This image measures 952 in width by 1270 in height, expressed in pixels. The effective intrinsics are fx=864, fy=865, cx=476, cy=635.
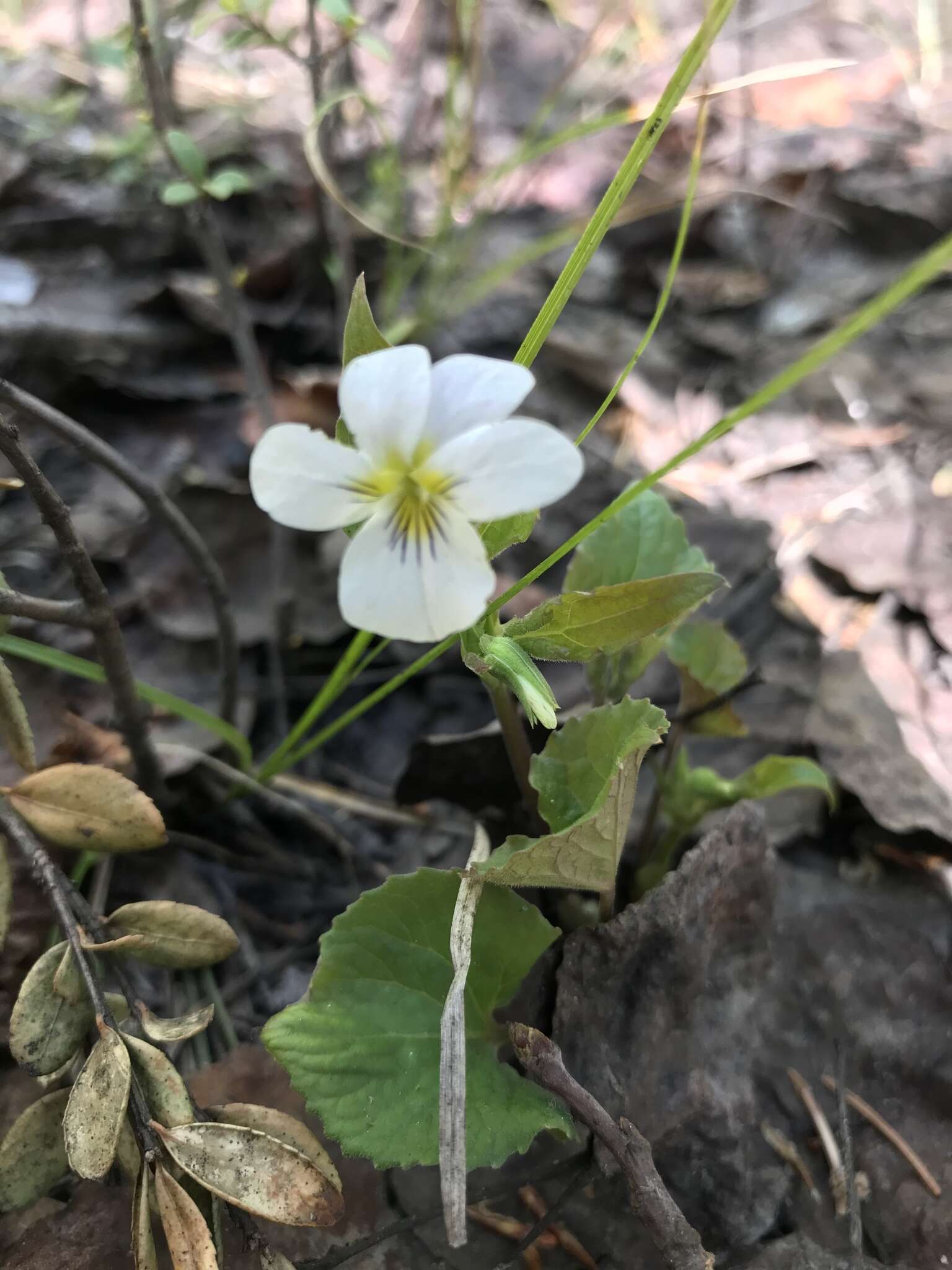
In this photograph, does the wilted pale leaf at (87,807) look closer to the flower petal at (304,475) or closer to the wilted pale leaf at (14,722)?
the wilted pale leaf at (14,722)

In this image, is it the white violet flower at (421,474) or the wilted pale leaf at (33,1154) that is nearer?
the white violet flower at (421,474)

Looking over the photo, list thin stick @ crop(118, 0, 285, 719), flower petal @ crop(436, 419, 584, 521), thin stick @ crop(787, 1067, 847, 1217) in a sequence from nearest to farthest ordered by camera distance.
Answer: flower petal @ crop(436, 419, 584, 521) → thin stick @ crop(787, 1067, 847, 1217) → thin stick @ crop(118, 0, 285, 719)

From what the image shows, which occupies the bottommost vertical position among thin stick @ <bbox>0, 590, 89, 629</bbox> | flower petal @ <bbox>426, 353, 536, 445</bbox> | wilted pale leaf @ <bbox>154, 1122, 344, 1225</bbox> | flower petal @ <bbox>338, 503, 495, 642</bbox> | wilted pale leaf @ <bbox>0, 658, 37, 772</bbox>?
wilted pale leaf @ <bbox>154, 1122, 344, 1225</bbox>

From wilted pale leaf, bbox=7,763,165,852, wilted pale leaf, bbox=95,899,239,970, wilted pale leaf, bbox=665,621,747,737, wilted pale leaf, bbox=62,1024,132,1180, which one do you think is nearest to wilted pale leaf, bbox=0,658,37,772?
wilted pale leaf, bbox=7,763,165,852

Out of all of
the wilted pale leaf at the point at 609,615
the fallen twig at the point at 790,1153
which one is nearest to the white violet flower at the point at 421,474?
the wilted pale leaf at the point at 609,615

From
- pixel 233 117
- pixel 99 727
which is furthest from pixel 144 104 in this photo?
pixel 99 727

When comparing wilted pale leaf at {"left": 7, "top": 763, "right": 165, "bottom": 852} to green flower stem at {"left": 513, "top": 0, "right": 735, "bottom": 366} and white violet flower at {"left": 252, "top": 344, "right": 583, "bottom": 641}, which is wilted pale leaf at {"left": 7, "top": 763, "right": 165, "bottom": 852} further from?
green flower stem at {"left": 513, "top": 0, "right": 735, "bottom": 366}
